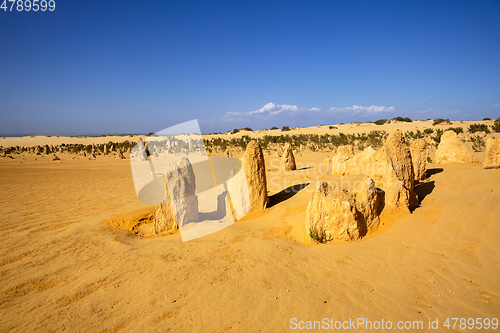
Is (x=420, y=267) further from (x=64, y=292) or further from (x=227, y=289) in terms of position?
(x=64, y=292)

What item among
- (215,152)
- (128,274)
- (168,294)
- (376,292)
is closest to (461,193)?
(376,292)

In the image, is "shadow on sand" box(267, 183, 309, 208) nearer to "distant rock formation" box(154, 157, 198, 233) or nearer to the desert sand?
the desert sand

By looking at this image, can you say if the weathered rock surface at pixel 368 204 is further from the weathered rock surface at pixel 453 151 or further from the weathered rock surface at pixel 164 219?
the weathered rock surface at pixel 453 151

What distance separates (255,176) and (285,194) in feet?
6.04

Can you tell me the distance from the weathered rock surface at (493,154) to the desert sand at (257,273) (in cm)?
200

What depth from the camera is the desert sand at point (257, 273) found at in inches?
121

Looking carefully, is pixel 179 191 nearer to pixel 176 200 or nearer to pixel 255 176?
pixel 176 200

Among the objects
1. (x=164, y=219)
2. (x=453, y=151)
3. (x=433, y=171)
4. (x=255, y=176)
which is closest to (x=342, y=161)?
(x=433, y=171)

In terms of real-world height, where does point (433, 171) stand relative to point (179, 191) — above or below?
below

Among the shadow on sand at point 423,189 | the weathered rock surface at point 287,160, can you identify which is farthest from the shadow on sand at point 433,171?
the weathered rock surface at point 287,160

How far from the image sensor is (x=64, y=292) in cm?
383

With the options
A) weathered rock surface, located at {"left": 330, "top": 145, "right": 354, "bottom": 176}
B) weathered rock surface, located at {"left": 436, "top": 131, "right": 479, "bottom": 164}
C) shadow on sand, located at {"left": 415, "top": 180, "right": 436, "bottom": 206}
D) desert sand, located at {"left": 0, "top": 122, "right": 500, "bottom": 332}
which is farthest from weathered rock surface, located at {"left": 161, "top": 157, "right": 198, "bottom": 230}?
weathered rock surface, located at {"left": 436, "top": 131, "right": 479, "bottom": 164}

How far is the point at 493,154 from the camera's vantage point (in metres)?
8.23

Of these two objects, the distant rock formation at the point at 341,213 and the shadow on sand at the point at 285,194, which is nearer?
the distant rock formation at the point at 341,213
